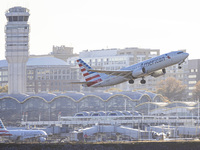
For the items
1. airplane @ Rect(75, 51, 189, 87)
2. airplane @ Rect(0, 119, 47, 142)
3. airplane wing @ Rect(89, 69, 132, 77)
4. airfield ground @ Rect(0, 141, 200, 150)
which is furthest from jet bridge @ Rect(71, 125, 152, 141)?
airfield ground @ Rect(0, 141, 200, 150)

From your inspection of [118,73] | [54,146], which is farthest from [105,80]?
[54,146]

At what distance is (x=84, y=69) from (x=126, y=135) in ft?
95.0

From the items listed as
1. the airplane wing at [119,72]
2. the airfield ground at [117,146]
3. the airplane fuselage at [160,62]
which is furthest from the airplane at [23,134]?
the airfield ground at [117,146]

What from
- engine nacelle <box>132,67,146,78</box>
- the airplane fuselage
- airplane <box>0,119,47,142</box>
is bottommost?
airplane <box>0,119,47,142</box>

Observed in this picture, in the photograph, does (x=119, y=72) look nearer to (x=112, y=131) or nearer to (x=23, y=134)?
(x=112, y=131)

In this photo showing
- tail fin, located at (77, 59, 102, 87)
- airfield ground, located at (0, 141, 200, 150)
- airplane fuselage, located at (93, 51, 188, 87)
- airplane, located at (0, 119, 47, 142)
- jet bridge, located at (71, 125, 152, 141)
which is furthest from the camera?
airplane, located at (0, 119, 47, 142)

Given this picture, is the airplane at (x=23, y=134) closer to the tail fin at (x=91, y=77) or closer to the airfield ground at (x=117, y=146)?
the tail fin at (x=91, y=77)

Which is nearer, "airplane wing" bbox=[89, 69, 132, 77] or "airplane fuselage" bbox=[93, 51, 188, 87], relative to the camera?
"airplane fuselage" bbox=[93, 51, 188, 87]

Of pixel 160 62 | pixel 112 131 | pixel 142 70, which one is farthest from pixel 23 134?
pixel 160 62

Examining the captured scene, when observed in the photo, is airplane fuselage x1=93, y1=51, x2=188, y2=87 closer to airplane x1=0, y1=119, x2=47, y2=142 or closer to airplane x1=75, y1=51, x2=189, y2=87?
airplane x1=75, y1=51, x2=189, y2=87

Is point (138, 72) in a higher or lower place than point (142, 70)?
lower

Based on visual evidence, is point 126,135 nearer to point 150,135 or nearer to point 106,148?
point 150,135

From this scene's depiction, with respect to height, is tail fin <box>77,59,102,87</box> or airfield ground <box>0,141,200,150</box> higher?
tail fin <box>77,59,102,87</box>

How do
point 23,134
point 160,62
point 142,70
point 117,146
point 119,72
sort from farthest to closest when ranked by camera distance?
point 23,134 < point 119,72 < point 142,70 < point 160,62 < point 117,146
